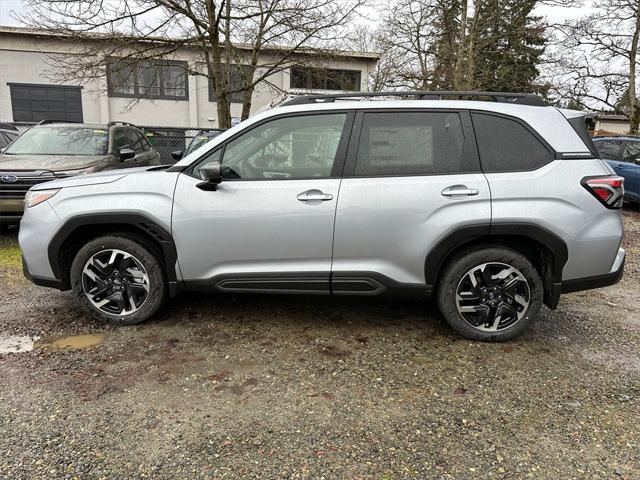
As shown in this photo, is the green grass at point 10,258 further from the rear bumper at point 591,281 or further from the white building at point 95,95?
the white building at point 95,95

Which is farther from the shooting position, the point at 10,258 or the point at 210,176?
the point at 10,258

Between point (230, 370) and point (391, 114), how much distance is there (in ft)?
7.16

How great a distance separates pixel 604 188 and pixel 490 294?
1.08m

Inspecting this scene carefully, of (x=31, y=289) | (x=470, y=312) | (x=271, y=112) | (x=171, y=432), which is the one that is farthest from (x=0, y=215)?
(x=470, y=312)

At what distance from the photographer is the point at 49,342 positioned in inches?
144

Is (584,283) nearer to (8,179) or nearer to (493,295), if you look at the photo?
(493,295)

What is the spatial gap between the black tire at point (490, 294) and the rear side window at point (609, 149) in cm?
910

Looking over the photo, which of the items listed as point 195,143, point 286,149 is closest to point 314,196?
point 286,149

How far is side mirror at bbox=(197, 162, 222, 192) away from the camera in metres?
3.41

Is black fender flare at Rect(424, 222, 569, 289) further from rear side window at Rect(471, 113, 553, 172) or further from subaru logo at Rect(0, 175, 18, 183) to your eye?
subaru logo at Rect(0, 175, 18, 183)

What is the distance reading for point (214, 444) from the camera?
2475 mm

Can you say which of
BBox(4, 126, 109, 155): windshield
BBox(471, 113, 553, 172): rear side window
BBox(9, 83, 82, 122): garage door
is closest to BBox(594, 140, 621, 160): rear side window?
BBox(471, 113, 553, 172): rear side window

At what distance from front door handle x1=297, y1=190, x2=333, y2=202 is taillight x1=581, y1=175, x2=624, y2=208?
1807 millimetres

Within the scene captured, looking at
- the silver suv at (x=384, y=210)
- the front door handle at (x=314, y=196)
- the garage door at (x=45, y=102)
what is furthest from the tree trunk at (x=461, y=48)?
the garage door at (x=45, y=102)
